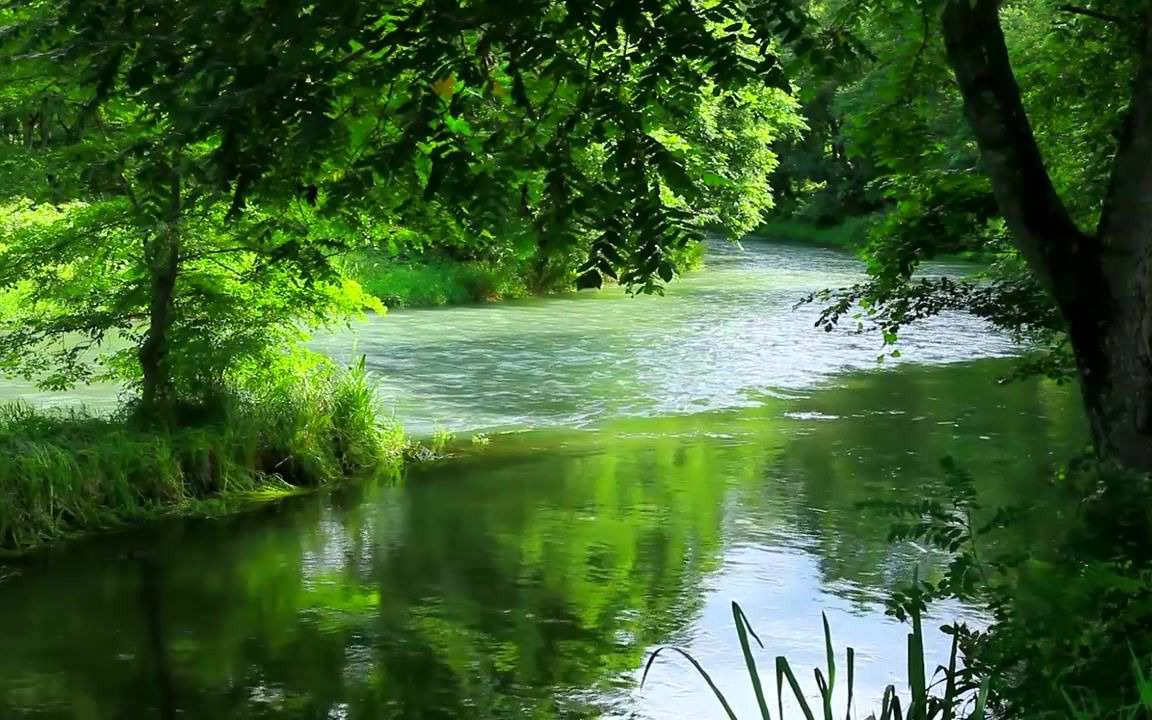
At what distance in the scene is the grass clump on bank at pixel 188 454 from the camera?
358 inches

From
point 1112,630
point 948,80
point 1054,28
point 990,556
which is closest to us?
point 1112,630

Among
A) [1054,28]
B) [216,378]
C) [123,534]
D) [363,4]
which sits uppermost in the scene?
[1054,28]

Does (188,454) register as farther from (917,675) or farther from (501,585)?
(917,675)

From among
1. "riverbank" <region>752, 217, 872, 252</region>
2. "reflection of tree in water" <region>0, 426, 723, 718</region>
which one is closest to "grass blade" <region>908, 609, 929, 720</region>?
"reflection of tree in water" <region>0, 426, 723, 718</region>

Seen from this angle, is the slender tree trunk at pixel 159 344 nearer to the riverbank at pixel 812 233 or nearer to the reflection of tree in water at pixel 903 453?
the reflection of tree in water at pixel 903 453

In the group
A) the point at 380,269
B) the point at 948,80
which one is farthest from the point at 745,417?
the point at 380,269

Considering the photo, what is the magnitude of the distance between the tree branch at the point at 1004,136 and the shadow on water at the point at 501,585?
932mm

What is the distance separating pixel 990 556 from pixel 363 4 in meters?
6.31

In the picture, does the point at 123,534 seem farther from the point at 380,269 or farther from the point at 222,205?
the point at 380,269

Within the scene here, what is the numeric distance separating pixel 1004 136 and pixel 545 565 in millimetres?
5017

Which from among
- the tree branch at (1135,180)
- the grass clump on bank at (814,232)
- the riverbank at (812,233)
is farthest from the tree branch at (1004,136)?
the grass clump on bank at (814,232)

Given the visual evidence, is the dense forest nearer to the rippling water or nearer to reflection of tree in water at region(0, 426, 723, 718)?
reflection of tree in water at region(0, 426, 723, 718)

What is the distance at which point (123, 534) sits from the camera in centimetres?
928

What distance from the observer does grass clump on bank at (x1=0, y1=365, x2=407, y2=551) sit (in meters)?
9.09
